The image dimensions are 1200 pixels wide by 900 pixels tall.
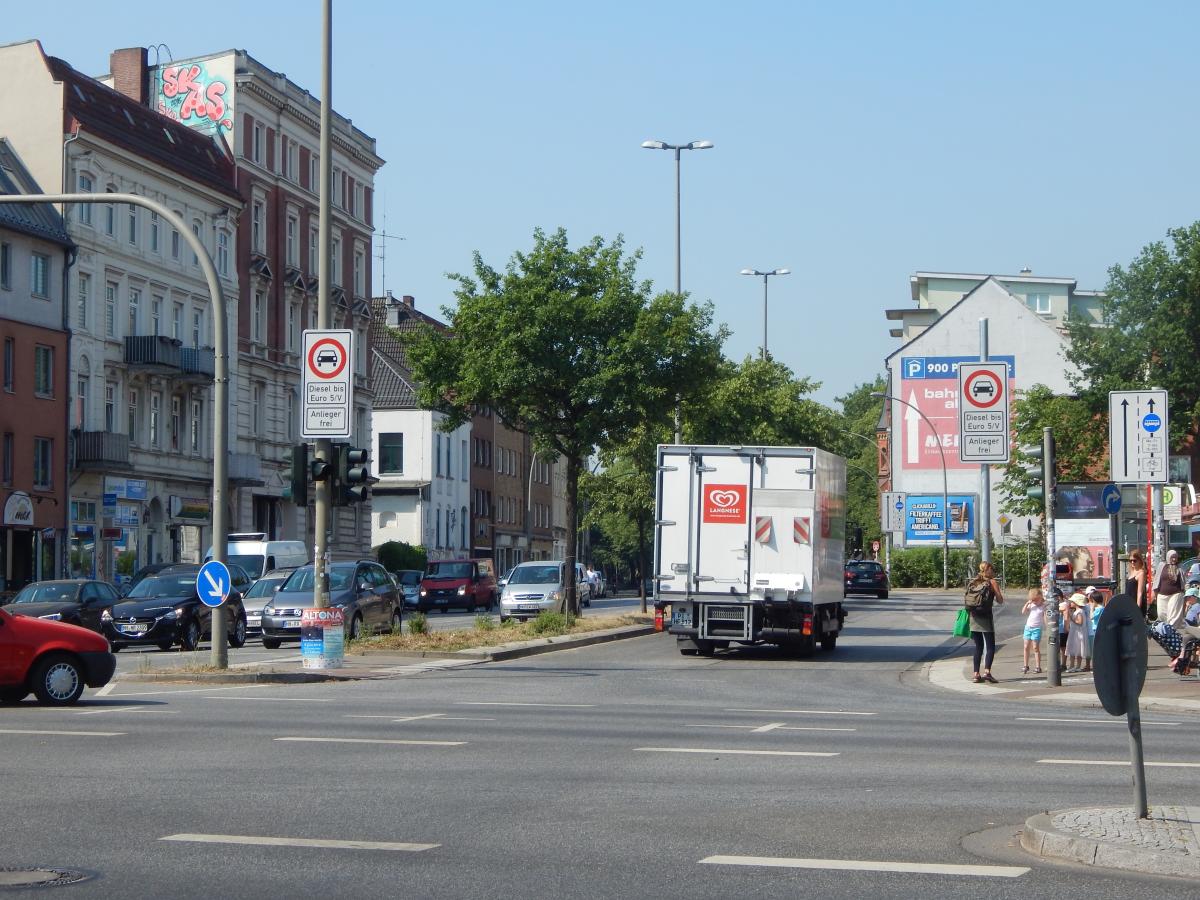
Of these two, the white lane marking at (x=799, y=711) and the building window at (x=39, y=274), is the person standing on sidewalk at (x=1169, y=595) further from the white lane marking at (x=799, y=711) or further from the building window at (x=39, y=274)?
the building window at (x=39, y=274)

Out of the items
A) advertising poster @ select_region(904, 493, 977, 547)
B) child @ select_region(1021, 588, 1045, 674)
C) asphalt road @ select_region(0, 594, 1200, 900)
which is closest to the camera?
asphalt road @ select_region(0, 594, 1200, 900)

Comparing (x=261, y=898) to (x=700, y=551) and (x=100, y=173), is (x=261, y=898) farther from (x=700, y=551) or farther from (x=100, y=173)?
(x=100, y=173)

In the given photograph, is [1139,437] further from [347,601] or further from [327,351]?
[347,601]

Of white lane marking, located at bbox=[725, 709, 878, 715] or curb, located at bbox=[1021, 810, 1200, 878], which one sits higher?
curb, located at bbox=[1021, 810, 1200, 878]

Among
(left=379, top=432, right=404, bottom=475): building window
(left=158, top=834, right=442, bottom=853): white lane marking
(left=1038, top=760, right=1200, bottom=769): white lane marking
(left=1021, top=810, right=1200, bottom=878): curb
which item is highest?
(left=379, top=432, right=404, bottom=475): building window

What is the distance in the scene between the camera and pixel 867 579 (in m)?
68.1

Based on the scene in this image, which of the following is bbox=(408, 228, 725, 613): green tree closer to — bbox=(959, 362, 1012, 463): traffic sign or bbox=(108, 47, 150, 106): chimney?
bbox=(959, 362, 1012, 463): traffic sign

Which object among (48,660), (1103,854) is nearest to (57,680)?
(48,660)

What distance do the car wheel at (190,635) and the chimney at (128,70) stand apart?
126 feet

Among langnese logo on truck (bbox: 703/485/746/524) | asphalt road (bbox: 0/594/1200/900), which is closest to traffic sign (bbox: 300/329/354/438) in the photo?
asphalt road (bbox: 0/594/1200/900)

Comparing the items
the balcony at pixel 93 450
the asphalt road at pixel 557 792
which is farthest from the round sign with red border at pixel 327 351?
the balcony at pixel 93 450

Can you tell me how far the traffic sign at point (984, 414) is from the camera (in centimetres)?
2341

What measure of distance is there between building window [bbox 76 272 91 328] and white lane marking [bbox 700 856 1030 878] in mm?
51144

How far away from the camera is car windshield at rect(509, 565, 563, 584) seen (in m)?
44.2
